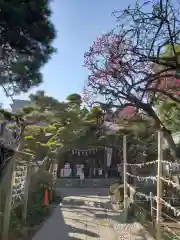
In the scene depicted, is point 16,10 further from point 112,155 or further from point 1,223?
point 112,155

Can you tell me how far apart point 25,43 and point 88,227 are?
3.99 m

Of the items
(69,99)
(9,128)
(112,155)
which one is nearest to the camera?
(9,128)

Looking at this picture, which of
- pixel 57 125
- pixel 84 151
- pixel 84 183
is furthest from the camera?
pixel 84 151

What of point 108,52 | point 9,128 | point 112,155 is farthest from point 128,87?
point 112,155

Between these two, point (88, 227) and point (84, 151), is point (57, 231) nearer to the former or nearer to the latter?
point (88, 227)

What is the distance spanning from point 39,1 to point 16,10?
0.69 metres

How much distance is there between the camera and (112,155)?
19500mm

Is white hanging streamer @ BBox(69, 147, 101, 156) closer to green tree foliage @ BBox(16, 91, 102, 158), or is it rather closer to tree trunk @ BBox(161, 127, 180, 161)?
green tree foliage @ BBox(16, 91, 102, 158)

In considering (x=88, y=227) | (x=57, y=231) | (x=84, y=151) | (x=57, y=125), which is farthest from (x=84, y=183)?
(x=57, y=231)

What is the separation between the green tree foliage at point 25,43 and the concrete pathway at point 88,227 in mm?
2972

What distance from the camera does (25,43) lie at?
5336mm

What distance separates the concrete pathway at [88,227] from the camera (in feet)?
17.2

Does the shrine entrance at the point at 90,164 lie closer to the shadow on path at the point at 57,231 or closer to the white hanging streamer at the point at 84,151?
the white hanging streamer at the point at 84,151

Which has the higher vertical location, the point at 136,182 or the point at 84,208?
the point at 136,182
